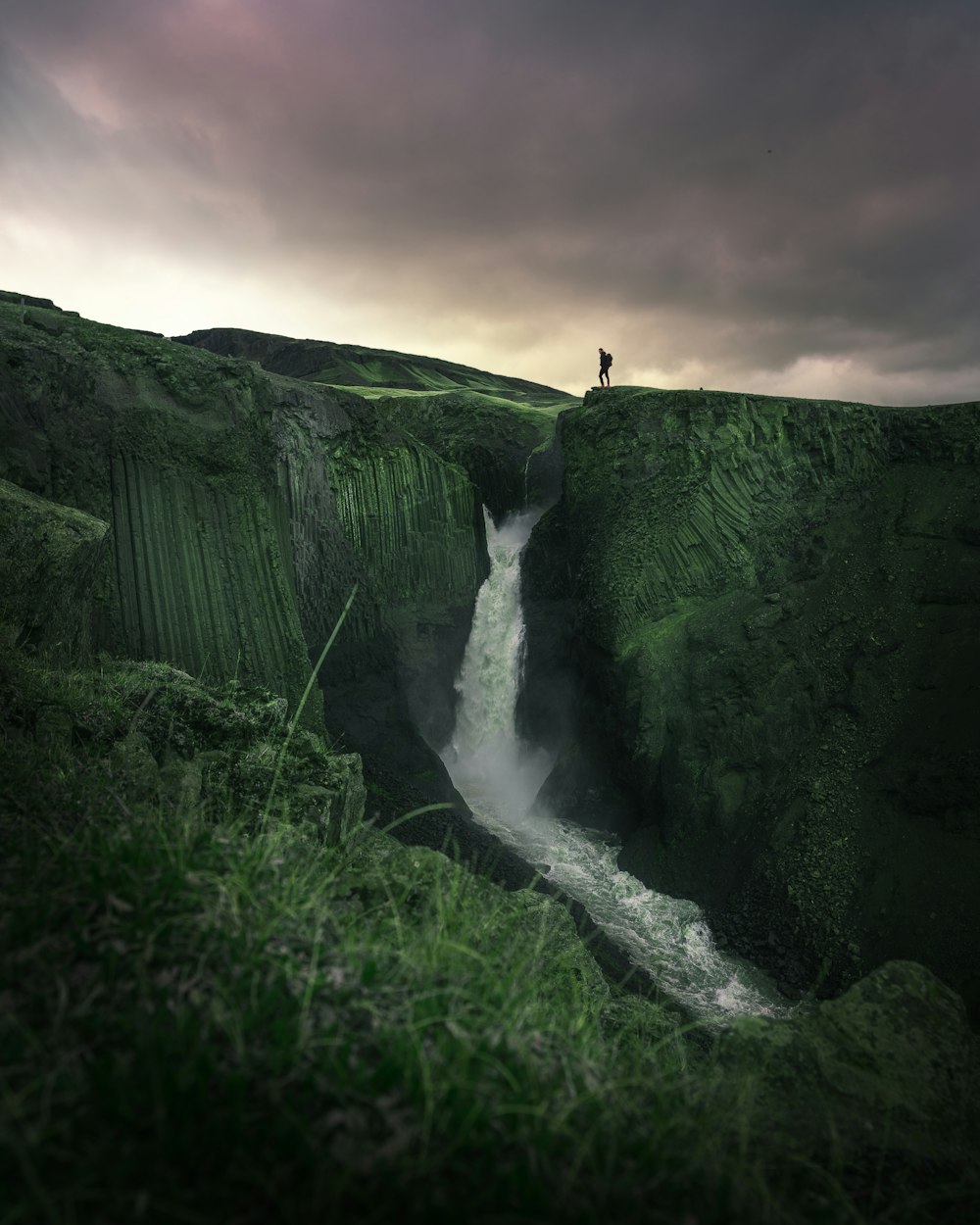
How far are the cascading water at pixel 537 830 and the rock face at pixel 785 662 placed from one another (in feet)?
2.13

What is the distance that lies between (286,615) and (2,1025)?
1297 centimetres

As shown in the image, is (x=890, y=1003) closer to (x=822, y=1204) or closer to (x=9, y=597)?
(x=822, y=1204)

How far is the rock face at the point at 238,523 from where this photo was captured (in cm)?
1118

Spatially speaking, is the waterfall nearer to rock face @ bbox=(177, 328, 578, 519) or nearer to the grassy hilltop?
rock face @ bbox=(177, 328, 578, 519)

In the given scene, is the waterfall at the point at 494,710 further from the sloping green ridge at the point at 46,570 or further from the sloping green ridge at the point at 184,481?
the sloping green ridge at the point at 46,570

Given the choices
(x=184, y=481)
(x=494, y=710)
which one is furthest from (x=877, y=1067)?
(x=494, y=710)

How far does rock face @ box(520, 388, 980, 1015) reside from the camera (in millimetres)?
12320

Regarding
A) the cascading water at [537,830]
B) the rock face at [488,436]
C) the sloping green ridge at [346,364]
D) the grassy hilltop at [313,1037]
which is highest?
the sloping green ridge at [346,364]

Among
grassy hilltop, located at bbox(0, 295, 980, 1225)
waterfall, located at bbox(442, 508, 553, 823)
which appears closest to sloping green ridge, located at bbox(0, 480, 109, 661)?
grassy hilltop, located at bbox(0, 295, 980, 1225)

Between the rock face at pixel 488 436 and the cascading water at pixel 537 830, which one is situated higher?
the rock face at pixel 488 436

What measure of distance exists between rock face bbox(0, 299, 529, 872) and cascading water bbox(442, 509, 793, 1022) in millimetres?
1323

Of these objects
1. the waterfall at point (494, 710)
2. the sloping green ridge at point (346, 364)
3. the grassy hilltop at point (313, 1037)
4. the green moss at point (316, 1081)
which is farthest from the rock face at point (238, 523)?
the sloping green ridge at point (346, 364)

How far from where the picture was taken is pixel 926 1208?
3.03 metres

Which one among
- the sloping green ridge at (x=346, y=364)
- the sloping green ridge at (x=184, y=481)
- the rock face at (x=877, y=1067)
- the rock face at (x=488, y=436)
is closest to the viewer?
the rock face at (x=877, y=1067)
